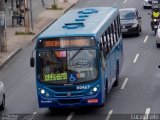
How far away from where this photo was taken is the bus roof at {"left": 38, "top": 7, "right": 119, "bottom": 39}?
23641 millimetres

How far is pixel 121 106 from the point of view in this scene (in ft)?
81.2

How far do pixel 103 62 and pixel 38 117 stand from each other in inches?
116

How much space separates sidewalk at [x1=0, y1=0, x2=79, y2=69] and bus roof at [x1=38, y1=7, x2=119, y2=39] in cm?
864

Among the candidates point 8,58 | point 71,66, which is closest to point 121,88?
point 71,66

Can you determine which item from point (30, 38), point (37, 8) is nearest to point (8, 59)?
point (30, 38)

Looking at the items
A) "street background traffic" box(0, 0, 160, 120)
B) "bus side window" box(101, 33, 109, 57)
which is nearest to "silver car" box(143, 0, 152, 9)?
"street background traffic" box(0, 0, 160, 120)

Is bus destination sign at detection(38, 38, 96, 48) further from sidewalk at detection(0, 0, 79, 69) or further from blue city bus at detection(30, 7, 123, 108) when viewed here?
sidewalk at detection(0, 0, 79, 69)

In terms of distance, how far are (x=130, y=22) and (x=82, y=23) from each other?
1923 centimetres

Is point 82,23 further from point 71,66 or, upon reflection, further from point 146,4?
point 146,4

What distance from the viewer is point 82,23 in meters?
25.1

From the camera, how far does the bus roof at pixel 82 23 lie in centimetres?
2364

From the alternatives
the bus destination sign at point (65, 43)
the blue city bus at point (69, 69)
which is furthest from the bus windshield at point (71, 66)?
the bus destination sign at point (65, 43)

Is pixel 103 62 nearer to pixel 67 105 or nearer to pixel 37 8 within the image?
pixel 67 105

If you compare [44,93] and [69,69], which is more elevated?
[69,69]
